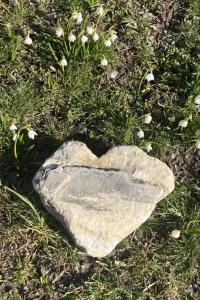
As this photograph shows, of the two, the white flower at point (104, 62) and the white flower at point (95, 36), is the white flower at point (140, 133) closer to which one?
the white flower at point (104, 62)

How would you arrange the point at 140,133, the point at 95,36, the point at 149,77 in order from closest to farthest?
the point at 140,133, the point at 95,36, the point at 149,77

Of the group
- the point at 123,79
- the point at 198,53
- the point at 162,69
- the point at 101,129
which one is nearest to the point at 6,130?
the point at 101,129

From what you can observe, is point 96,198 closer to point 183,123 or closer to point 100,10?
point 183,123

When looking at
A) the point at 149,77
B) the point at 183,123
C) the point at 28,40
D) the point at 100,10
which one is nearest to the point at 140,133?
the point at 183,123

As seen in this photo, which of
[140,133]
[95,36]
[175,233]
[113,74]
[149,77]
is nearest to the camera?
[175,233]

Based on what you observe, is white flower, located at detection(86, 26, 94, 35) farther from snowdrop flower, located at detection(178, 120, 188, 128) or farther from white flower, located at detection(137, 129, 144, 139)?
snowdrop flower, located at detection(178, 120, 188, 128)

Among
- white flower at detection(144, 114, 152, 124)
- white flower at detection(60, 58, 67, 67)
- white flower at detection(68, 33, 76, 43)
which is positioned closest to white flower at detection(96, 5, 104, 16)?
white flower at detection(68, 33, 76, 43)

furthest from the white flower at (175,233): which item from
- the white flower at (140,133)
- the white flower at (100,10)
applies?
the white flower at (100,10)

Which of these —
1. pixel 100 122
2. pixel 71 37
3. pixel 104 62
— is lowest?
pixel 100 122
